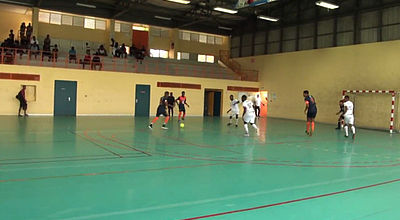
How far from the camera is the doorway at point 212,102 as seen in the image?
108 ft

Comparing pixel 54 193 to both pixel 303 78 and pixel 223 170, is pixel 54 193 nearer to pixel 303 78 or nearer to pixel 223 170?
pixel 223 170

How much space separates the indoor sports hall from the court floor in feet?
0.15

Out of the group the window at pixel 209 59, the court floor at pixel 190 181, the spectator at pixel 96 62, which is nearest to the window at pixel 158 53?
the window at pixel 209 59

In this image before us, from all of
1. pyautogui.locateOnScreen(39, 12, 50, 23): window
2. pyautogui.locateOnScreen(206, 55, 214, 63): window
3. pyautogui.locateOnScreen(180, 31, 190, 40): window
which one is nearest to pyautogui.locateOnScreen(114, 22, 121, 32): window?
pyautogui.locateOnScreen(39, 12, 50, 23): window

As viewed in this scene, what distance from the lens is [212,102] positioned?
33344 millimetres

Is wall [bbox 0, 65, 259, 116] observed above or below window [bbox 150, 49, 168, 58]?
Result: below

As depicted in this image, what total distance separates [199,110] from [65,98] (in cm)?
1152

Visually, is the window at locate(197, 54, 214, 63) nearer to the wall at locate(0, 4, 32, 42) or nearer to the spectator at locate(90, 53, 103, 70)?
the spectator at locate(90, 53, 103, 70)

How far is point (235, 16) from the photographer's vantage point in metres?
35.7

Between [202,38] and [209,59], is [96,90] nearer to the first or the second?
[209,59]

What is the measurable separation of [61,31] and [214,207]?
3052 cm

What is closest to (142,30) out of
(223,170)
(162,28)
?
(162,28)

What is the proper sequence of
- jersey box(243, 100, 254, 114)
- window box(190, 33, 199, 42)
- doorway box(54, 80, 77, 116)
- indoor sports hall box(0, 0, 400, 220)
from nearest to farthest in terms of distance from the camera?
indoor sports hall box(0, 0, 400, 220), jersey box(243, 100, 254, 114), doorway box(54, 80, 77, 116), window box(190, 33, 199, 42)

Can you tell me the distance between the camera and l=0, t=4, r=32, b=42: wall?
31156mm
